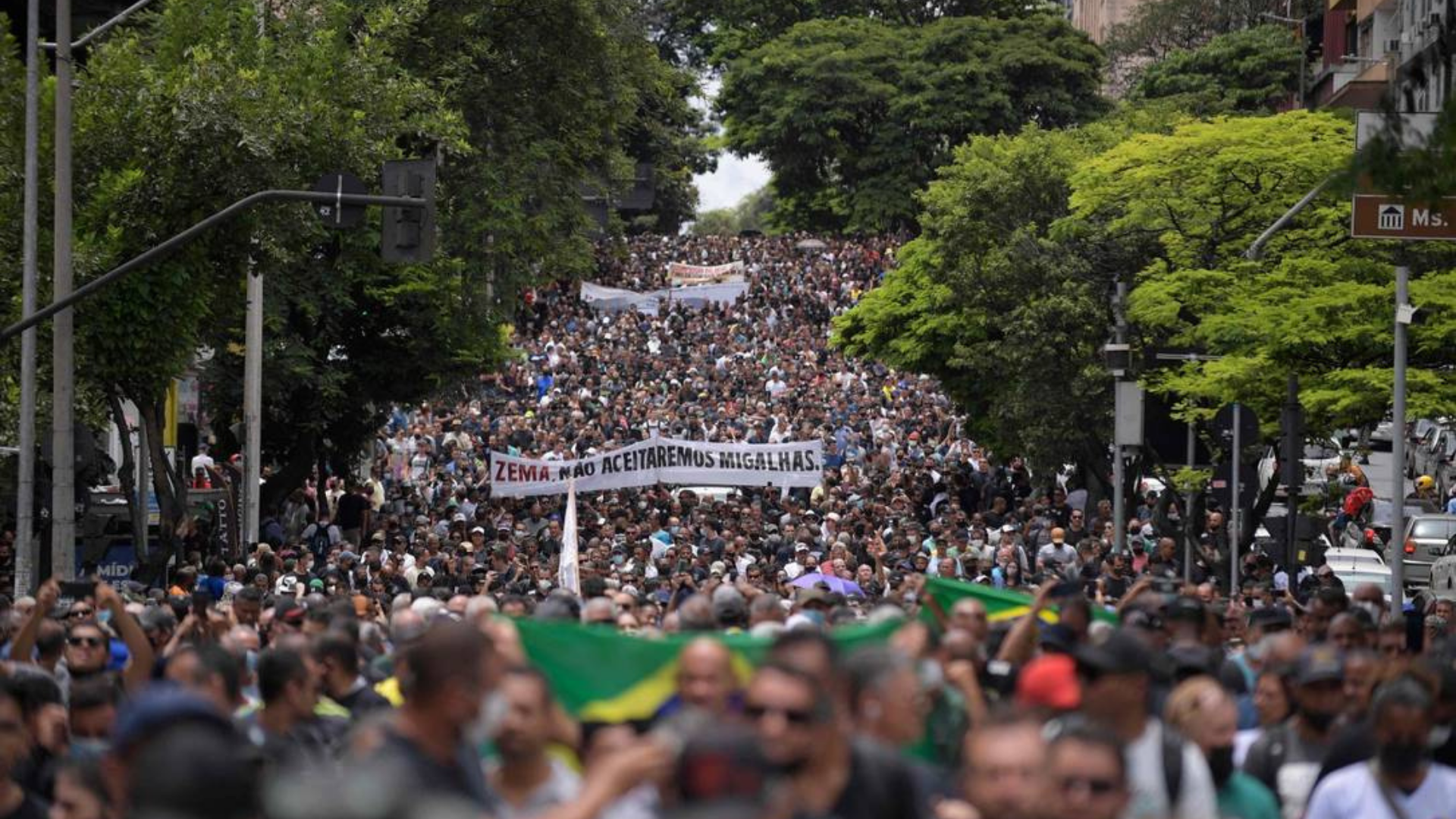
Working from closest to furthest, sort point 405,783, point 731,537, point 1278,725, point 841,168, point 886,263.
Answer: point 405,783, point 1278,725, point 731,537, point 886,263, point 841,168

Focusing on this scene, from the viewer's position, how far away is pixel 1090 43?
276ft

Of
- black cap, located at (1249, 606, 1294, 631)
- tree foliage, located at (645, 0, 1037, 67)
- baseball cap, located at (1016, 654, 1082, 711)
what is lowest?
black cap, located at (1249, 606, 1294, 631)

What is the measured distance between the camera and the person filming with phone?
434 inches

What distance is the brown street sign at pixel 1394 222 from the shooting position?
19.3 meters

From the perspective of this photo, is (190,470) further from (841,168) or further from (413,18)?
(841,168)

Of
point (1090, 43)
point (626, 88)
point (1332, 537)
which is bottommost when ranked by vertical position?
point (1332, 537)

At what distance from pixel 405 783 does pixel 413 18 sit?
3133 centimetres

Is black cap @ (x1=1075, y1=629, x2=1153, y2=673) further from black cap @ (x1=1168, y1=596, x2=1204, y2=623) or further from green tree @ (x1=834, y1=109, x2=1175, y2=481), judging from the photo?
green tree @ (x1=834, y1=109, x2=1175, y2=481)

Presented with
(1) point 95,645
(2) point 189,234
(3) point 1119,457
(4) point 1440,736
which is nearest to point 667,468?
(3) point 1119,457

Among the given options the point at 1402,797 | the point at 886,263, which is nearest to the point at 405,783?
the point at 1402,797

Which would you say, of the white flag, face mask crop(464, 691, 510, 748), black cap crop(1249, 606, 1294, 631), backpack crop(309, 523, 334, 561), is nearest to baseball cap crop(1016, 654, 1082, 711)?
face mask crop(464, 691, 510, 748)

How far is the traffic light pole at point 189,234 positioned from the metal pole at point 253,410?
10138 mm

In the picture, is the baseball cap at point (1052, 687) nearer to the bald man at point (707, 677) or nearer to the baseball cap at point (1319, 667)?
the bald man at point (707, 677)

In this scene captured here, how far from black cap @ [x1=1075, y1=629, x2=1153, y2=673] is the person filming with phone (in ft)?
14.4
